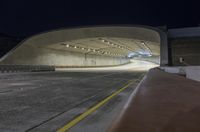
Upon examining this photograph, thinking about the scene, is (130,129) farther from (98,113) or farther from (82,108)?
(82,108)

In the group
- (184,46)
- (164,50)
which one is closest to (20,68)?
(164,50)

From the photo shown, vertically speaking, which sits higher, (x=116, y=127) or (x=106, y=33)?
(x=106, y=33)

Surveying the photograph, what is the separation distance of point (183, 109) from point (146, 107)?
0.36 metres

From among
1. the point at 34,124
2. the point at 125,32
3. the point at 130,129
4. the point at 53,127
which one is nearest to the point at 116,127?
the point at 130,129

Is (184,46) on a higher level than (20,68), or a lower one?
higher

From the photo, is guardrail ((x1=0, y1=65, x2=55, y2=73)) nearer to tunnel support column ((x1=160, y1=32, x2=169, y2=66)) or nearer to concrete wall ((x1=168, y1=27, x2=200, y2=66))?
tunnel support column ((x1=160, y1=32, x2=169, y2=66))

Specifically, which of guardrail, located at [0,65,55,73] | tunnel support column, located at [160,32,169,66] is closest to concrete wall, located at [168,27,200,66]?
tunnel support column, located at [160,32,169,66]

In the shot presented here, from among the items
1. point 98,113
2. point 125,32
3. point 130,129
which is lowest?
point 98,113

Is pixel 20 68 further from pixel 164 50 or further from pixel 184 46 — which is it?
pixel 184 46

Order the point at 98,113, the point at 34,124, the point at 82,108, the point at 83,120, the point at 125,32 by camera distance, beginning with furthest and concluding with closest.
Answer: the point at 125,32 < the point at 82,108 < the point at 98,113 < the point at 83,120 < the point at 34,124

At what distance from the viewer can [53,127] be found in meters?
4.96

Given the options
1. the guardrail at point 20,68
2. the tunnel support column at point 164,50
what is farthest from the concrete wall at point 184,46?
the guardrail at point 20,68

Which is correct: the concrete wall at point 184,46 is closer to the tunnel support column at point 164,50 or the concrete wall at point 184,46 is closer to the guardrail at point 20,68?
the tunnel support column at point 164,50

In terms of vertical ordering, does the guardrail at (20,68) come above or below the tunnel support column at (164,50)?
below
